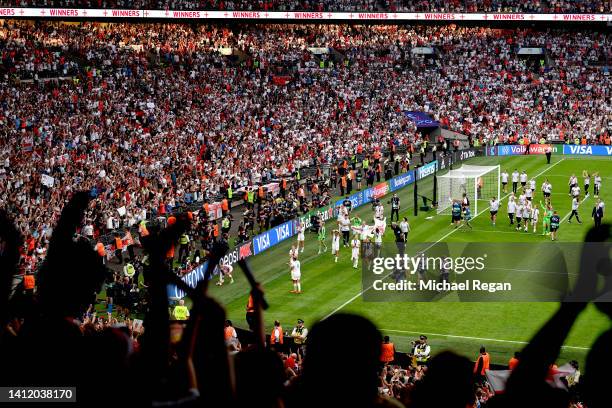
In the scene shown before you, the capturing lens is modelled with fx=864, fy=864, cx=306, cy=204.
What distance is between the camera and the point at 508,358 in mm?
23031

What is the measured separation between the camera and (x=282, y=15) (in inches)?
2640

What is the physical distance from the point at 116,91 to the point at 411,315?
100ft

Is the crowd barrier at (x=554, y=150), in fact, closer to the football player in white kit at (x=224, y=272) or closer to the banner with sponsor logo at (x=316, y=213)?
the banner with sponsor logo at (x=316, y=213)

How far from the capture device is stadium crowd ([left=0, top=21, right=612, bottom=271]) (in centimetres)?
3888

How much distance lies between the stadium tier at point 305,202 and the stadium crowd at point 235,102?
0.21 meters

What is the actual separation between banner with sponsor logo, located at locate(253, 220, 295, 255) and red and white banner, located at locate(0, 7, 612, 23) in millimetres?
29600

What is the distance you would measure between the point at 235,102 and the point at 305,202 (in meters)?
18.6

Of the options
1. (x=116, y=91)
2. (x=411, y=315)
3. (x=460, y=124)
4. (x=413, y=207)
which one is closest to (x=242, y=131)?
(x=116, y=91)

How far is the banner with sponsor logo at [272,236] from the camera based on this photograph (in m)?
33.5

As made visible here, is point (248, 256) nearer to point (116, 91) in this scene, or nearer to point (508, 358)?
point (508, 358)

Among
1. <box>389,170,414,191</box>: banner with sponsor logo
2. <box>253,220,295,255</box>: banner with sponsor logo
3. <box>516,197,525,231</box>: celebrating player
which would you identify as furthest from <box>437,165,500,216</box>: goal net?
<box>253,220,295,255</box>: banner with sponsor logo

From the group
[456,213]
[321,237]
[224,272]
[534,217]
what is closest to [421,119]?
[456,213]

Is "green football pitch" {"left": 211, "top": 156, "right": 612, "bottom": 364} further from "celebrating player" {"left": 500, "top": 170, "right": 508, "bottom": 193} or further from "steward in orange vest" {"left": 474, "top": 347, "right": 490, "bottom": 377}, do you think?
"celebrating player" {"left": 500, "top": 170, "right": 508, "bottom": 193}

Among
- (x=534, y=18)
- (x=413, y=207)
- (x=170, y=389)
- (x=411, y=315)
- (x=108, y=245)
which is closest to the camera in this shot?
(x=170, y=389)
